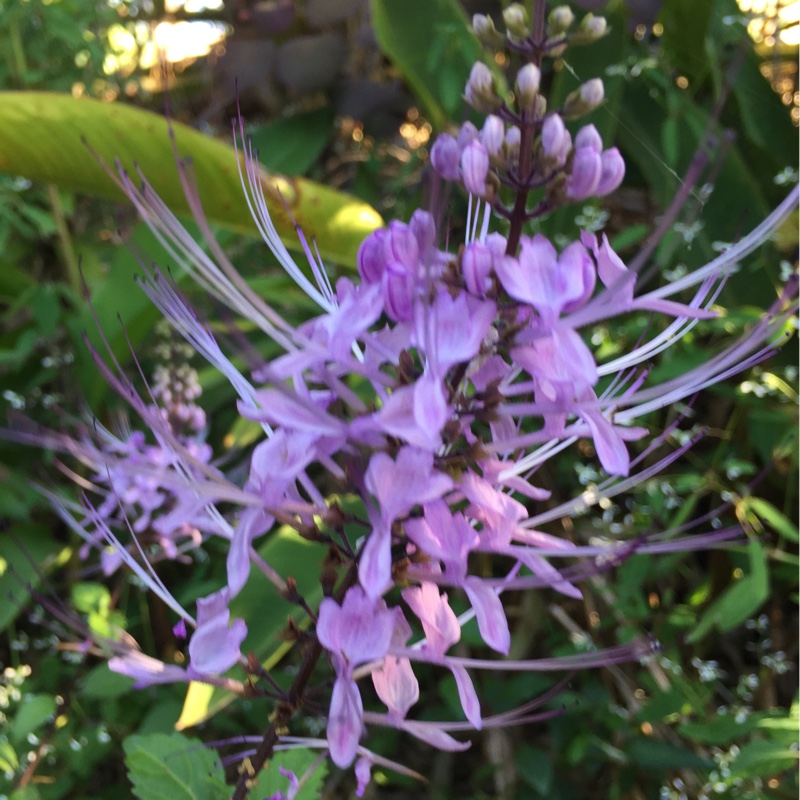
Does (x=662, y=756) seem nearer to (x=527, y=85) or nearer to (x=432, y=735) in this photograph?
(x=432, y=735)

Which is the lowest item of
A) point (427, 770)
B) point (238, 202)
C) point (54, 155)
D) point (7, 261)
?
point (427, 770)

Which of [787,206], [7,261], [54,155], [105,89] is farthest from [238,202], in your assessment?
[787,206]

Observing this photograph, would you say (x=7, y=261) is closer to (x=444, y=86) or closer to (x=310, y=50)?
(x=310, y=50)

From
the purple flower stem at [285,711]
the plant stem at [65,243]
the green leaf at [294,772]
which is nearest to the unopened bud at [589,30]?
the purple flower stem at [285,711]

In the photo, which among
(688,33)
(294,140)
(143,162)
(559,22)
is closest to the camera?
(559,22)

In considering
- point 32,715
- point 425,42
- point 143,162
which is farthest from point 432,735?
point 425,42

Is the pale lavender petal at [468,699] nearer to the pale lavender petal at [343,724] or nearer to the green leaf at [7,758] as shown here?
the pale lavender petal at [343,724]
